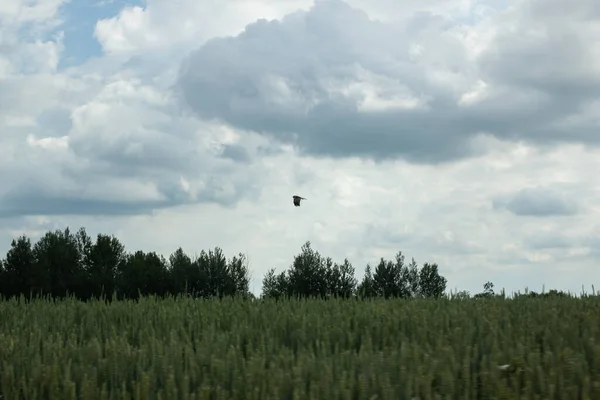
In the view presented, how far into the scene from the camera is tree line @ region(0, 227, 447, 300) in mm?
62906

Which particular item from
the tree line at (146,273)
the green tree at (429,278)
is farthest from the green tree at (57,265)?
the green tree at (429,278)

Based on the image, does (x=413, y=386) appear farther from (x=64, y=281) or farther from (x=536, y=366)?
(x=64, y=281)

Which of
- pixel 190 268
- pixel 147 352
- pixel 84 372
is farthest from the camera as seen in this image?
pixel 190 268

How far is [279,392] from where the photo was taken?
683 centimetres

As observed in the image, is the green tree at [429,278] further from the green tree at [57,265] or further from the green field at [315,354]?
the green field at [315,354]

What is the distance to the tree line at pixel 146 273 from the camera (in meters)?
62.9

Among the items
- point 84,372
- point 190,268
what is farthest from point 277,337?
point 190,268

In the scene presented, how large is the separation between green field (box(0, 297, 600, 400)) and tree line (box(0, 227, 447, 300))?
158 feet

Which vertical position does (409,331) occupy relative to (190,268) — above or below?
below

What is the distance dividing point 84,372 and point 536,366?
15.2 feet

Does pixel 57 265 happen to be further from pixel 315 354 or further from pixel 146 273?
pixel 315 354

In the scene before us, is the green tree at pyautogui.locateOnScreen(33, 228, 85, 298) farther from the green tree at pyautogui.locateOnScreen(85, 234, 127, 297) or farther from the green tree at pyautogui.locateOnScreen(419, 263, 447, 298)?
the green tree at pyautogui.locateOnScreen(419, 263, 447, 298)

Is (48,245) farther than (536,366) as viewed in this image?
Yes

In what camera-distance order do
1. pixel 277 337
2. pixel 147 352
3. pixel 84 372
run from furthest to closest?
pixel 277 337 → pixel 147 352 → pixel 84 372
